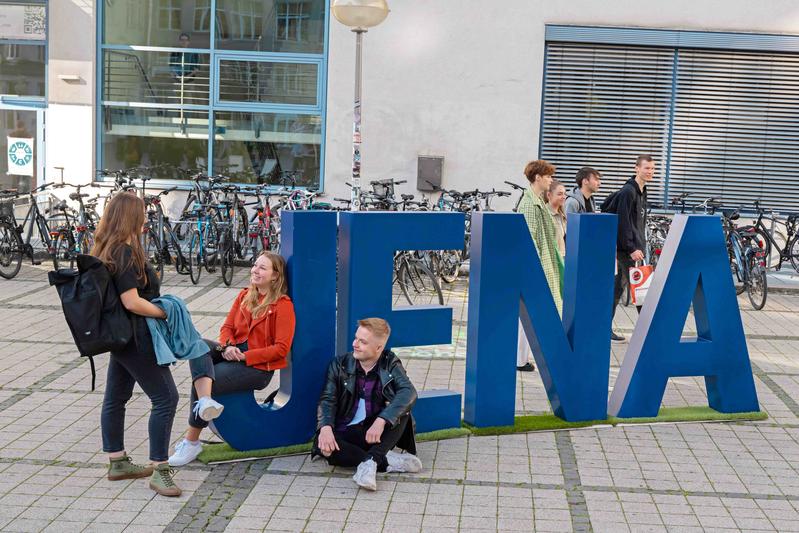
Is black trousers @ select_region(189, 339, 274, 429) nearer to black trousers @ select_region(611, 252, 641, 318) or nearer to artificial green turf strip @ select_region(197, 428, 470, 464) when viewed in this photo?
artificial green turf strip @ select_region(197, 428, 470, 464)

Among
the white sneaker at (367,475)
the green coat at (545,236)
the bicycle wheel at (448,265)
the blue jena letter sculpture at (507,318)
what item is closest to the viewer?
the white sneaker at (367,475)

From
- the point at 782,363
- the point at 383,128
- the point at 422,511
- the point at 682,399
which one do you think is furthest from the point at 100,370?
the point at 383,128

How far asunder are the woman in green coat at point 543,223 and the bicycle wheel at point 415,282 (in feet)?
10.3

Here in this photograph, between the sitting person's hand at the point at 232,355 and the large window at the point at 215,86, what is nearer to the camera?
the sitting person's hand at the point at 232,355

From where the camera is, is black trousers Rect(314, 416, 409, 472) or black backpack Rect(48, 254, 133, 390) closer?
black backpack Rect(48, 254, 133, 390)

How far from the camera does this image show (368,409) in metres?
5.76

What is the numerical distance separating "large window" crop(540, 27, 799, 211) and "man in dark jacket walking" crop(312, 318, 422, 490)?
10.0m

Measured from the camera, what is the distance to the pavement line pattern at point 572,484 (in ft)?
16.7

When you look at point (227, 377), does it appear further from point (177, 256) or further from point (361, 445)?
point (177, 256)

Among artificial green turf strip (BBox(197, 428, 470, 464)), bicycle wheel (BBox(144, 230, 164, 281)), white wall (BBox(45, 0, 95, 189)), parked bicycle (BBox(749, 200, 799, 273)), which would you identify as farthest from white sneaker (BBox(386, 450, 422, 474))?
white wall (BBox(45, 0, 95, 189))

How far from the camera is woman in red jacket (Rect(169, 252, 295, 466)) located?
5.81 meters

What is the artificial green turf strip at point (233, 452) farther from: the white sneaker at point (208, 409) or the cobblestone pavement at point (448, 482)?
the white sneaker at point (208, 409)

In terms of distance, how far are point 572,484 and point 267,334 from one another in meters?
1.95

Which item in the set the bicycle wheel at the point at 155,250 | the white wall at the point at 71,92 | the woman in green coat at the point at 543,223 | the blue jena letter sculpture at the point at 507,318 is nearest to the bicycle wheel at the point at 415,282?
the woman in green coat at the point at 543,223
